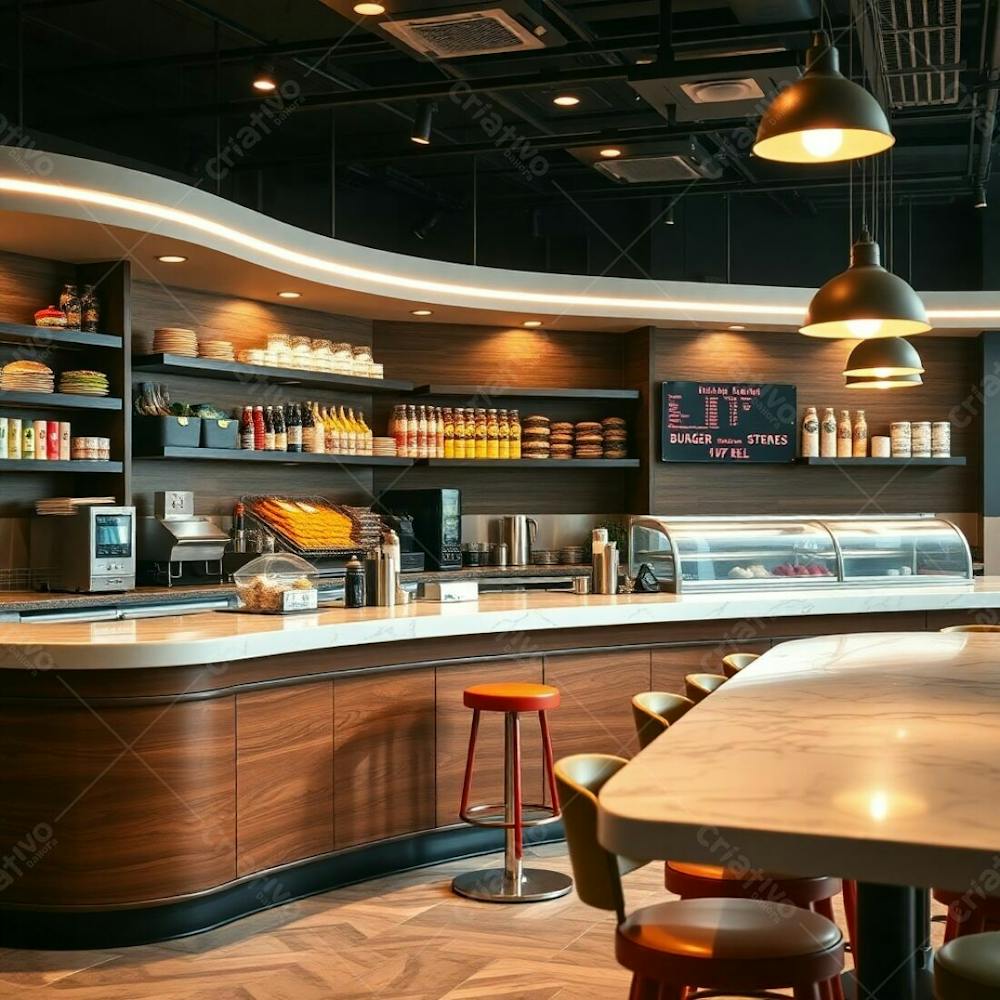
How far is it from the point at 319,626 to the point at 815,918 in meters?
2.36

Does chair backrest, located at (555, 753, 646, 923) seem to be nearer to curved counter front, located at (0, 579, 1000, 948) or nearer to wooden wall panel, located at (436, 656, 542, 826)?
curved counter front, located at (0, 579, 1000, 948)

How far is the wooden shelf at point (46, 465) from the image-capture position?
20.1 feet

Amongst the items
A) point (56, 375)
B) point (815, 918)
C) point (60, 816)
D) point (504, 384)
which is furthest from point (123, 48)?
point (815, 918)

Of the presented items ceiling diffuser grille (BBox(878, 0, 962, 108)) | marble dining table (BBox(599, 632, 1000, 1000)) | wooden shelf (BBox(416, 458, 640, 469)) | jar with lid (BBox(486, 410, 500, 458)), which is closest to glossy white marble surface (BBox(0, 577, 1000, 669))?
marble dining table (BBox(599, 632, 1000, 1000))

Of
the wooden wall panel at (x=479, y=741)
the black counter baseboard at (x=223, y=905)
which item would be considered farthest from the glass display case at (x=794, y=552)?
the black counter baseboard at (x=223, y=905)

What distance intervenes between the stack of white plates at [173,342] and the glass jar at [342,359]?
3.49ft

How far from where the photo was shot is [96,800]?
3.97 metres

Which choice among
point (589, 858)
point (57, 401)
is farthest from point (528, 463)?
point (589, 858)

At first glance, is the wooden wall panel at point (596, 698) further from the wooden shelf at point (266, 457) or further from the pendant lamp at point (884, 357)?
the wooden shelf at point (266, 457)

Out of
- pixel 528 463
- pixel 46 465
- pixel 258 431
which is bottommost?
pixel 46 465

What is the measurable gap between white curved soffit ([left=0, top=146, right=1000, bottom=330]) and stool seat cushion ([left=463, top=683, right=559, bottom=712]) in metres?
2.77

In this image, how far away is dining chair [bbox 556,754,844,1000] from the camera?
7.03ft

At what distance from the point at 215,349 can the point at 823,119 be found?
Answer: 440 centimetres

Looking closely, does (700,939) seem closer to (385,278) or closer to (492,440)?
(385,278)
